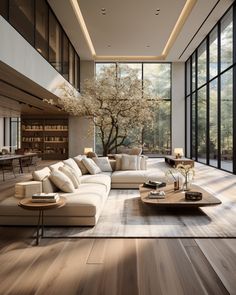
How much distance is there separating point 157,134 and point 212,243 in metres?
13.2

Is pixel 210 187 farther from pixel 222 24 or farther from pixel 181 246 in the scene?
pixel 222 24

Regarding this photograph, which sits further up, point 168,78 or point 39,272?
point 168,78

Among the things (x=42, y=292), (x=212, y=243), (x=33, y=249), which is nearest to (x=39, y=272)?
(x=42, y=292)

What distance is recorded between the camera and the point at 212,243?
3.46 meters

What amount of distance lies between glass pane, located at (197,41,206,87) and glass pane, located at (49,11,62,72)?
6.38 meters

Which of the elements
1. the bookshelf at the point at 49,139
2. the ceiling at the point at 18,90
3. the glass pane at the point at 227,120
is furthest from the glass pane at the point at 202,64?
the bookshelf at the point at 49,139

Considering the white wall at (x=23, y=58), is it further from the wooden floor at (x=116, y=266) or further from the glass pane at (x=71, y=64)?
the wooden floor at (x=116, y=266)

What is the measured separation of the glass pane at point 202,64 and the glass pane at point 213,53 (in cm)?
94

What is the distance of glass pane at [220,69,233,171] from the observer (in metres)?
9.61

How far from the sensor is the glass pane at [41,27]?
28.0 ft

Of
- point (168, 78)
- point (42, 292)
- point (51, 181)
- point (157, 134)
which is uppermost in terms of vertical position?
point (168, 78)

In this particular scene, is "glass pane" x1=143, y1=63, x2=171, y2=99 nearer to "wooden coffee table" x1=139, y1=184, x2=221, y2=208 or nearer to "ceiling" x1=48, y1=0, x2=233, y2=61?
"ceiling" x1=48, y1=0, x2=233, y2=61

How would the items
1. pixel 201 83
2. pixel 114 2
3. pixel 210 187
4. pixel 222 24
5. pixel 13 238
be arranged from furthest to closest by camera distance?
pixel 201 83 → pixel 222 24 → pixel 114 2 → pixel 210 187 → pixel 13 238

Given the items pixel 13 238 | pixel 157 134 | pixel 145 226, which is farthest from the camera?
pixel 157 134
